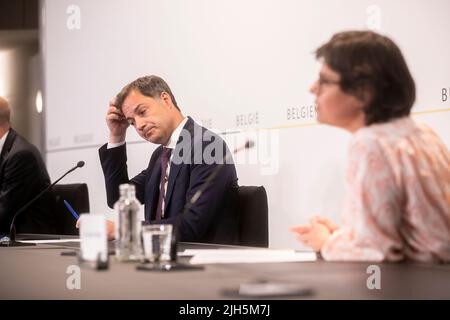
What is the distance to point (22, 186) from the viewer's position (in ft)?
12.7

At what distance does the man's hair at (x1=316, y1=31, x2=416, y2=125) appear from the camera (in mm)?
1731

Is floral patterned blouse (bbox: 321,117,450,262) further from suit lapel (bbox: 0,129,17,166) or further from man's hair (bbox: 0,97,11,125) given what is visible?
man's hair (bbox: 0,97,11,125)

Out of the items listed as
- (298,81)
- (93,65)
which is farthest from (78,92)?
(298,81)

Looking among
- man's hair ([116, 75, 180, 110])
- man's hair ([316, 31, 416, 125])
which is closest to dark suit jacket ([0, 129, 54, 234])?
man's hair ([116, 75, 180, 110])

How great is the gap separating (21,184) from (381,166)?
2.66 metres

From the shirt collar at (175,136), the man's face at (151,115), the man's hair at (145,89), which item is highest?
the man's hair at (145,89)

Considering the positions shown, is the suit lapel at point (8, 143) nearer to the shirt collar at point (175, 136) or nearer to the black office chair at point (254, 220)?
the shirt collar at point (175, 136)

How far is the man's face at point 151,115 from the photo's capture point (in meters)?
3.11

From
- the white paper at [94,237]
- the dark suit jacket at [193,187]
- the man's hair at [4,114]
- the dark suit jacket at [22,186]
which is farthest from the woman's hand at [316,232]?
the man's hair at [4,114]

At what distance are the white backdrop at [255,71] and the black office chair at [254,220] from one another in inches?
15.2

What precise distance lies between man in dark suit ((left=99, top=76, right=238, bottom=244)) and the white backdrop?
305 mm

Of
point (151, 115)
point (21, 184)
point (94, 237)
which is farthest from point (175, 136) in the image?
point (94, 237)

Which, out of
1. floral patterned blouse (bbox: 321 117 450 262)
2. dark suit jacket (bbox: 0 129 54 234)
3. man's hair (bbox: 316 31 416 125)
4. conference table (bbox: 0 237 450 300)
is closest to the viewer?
conference table (bbox: 0 237 450 300)

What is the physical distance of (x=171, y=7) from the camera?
12.5 ft
